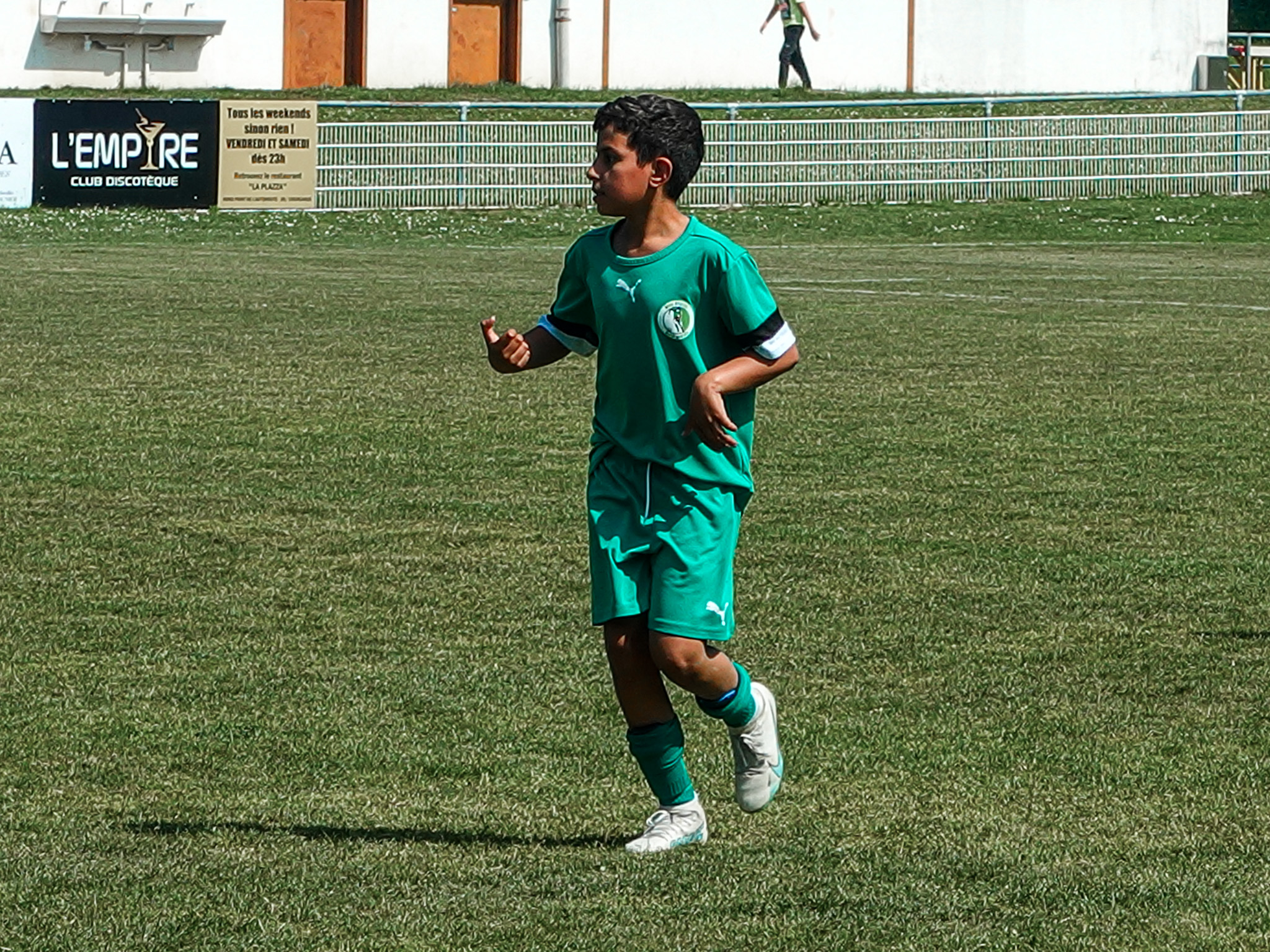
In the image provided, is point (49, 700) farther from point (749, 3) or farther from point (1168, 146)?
point (749, 3)

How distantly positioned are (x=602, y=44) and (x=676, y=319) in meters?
41.0

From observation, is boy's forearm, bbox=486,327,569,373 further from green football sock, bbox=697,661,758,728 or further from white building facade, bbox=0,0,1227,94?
white building facade, bbox=0,0,1227,94

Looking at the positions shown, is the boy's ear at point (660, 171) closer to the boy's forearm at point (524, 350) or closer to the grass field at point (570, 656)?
the boy's forearm at point (524, 350)

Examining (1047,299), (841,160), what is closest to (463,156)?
(841,160)

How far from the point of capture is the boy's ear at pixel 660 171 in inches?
210

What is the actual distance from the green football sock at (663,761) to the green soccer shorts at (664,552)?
11.0 inches

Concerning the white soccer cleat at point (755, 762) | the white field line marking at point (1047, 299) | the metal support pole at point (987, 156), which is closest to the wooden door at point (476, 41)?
the metal support pole at point (987, 156)

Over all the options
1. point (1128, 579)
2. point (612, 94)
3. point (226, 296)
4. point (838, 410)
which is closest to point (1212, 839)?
point (1128, 579)

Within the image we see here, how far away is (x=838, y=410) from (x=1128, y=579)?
186 inches

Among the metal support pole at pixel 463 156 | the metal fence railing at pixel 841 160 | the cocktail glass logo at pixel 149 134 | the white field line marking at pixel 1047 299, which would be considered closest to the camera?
the white field line marking at pixel 1047 299

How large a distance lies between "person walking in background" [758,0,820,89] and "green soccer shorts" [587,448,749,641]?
1517 inches

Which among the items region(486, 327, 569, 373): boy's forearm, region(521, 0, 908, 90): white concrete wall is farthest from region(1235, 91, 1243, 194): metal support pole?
region(486, 327, 569, 373): boy's forearm

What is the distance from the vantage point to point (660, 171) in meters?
5.35

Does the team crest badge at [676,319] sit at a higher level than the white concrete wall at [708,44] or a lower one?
lower
